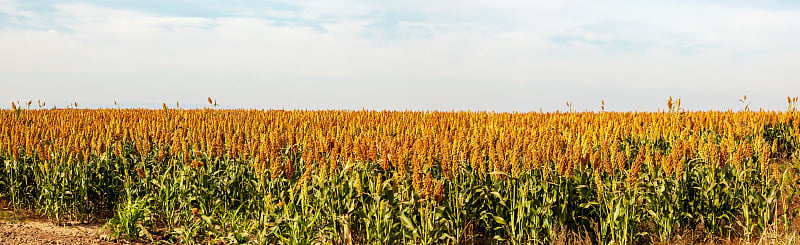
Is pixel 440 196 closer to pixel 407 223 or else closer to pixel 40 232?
pixel 407 223

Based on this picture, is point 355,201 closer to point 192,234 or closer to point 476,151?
point 476,151

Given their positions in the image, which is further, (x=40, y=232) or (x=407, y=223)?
(x=40, y=232)

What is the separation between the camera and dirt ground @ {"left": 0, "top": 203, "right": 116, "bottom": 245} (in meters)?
6.24

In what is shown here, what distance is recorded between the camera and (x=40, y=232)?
6.67 metres

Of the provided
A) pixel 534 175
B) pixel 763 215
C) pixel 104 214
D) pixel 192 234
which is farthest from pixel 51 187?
pixel 763 215

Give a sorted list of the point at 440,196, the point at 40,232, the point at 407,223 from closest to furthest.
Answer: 1. the point at 440,196
2. the point at 407,223
3. the point at 40,232

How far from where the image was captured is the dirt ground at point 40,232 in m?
6.24

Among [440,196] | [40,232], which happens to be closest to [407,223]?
[440,196]

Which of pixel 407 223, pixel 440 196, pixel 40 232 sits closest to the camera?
pixel 440 196

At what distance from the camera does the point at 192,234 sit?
20.1ft

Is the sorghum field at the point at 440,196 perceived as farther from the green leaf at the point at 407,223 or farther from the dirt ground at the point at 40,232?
the dirt ground at the point at 40,232

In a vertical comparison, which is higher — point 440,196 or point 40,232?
point 440,196

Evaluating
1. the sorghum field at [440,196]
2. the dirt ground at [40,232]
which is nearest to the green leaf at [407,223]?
the sorghum field at [440,196]

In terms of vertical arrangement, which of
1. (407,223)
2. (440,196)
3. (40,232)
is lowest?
(40,232)
